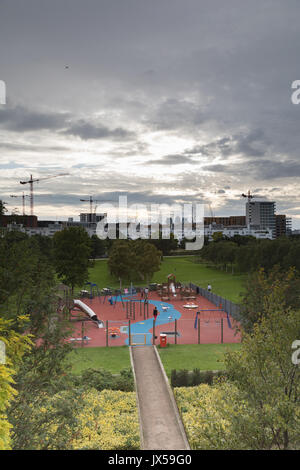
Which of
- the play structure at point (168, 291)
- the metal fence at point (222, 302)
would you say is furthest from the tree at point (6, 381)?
the play structure at point (168, 291)

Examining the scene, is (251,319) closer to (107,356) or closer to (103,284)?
(107,356)

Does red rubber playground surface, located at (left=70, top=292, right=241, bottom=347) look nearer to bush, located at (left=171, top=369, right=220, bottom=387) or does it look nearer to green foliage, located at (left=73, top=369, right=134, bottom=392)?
green foliage, located at (left=73, top=369, right=134, bottom=392)

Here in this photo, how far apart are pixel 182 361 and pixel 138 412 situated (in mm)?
9209

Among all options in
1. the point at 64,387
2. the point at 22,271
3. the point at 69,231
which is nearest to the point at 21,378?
the point at 64,387

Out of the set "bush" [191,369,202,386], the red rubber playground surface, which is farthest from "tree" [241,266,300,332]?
"bush" [191,369,202,386]

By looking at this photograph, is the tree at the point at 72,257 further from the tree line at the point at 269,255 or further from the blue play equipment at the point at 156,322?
the tree line at the point at 269,255

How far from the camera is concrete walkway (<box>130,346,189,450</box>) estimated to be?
14859mm

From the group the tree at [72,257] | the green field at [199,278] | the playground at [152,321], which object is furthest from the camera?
the green field at [199,278]

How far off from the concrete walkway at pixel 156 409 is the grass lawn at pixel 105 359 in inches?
42.8

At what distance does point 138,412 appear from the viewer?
17000 millimetres

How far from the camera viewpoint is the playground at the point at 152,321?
3178 centimetres

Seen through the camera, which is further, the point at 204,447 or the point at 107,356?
the point at 107,356

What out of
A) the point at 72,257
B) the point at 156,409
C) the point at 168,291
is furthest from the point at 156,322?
the point at 156,409

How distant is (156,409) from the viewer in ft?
58.7
